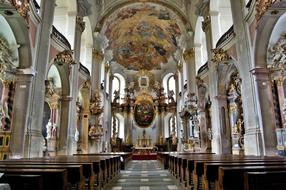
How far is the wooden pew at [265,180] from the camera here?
1.96 metres

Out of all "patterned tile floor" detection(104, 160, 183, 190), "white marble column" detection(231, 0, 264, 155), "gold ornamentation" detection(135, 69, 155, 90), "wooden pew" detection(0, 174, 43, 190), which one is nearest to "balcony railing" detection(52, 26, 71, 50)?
"patterned tile floor" detection(104, 160, 183, 190)

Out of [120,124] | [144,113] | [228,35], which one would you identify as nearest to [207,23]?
[228,35]

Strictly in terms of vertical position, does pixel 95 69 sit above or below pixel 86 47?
below

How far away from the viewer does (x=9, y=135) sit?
25.0 ft

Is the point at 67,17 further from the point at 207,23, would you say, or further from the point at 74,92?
the point at 207,23

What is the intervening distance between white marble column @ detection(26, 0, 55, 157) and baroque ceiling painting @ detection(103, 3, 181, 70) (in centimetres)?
916

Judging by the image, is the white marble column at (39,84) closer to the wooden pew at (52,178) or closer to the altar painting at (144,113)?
the wooden pew at (52,178)

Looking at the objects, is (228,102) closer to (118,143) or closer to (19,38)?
(19,38)

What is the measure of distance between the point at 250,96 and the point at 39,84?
7.37m

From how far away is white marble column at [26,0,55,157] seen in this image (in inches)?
301

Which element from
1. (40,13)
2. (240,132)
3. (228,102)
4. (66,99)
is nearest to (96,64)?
(66,99)

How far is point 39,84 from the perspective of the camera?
826cm

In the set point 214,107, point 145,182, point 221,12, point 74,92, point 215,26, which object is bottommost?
point 145,182

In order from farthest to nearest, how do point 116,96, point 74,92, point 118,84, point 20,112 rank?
point 118,84 < point 116,96 < point 74,92 < point 20,112
